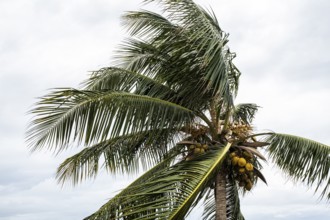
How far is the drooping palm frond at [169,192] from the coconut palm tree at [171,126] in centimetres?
1

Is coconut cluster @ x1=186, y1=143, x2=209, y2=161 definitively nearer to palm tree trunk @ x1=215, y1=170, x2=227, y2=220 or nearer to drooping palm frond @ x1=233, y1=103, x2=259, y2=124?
palm tree trunk @ x1=215, y1=170, x2=227, y2=220

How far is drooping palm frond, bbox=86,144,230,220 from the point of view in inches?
287

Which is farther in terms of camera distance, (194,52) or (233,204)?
(233,204)

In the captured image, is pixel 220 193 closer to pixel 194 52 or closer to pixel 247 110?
pixel 194 52

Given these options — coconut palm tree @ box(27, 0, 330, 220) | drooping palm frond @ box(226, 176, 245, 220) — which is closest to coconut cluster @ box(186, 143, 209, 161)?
coconut palm tree @ box(27, 0, 330, 220)

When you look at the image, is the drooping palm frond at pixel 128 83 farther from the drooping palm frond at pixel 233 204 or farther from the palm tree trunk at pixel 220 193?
the drooping palm frond at pixel 233 204

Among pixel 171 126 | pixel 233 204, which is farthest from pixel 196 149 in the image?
pixel 233 204

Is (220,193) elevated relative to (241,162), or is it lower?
lower

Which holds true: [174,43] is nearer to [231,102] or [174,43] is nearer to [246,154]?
[231,102]

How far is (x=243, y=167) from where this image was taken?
898 cm

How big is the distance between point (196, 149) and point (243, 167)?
0.82m

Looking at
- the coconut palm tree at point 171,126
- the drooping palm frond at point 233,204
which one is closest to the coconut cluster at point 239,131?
the coconut palm tree at point 171,126

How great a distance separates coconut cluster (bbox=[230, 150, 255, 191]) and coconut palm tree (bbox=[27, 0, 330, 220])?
17 mm

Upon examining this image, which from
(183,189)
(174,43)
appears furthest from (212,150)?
(174,43)
